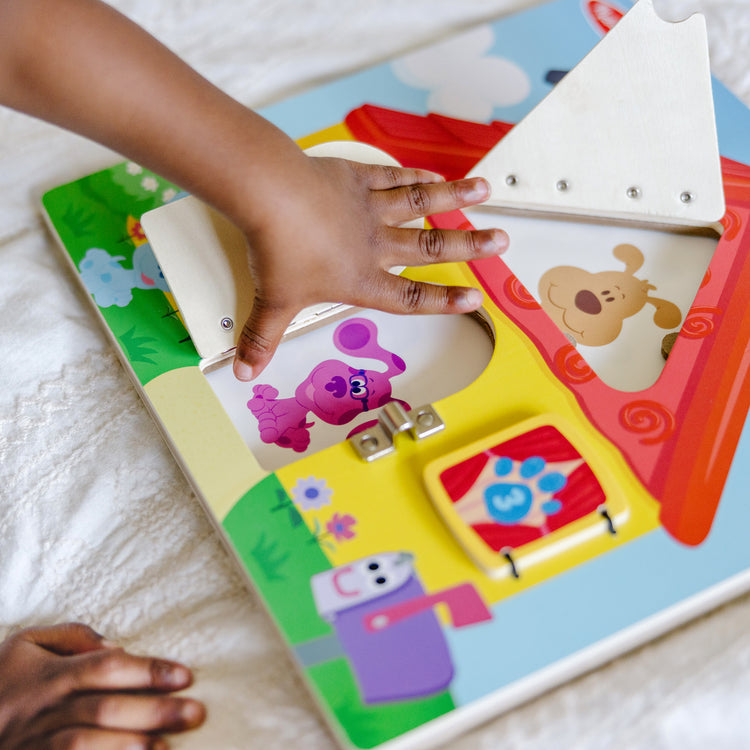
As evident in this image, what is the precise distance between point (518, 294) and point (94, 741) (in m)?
0.36

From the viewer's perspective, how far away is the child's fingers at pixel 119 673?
44 cm

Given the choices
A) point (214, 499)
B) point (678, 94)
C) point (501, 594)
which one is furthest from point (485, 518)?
point (678, 94)

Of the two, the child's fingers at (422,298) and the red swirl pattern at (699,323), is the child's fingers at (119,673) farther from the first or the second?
the red swirl pattern at (699,323)

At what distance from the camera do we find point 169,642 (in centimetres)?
46

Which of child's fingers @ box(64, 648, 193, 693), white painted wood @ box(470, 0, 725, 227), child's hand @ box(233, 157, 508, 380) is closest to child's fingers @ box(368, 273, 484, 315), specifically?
→ child's hand @ box(233, 157, 508, 380)

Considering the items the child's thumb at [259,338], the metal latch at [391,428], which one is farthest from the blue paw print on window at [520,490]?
the child's thumb at [259,338]

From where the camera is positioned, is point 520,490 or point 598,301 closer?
point 520,490

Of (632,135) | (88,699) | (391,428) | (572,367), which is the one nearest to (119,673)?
(88,699)

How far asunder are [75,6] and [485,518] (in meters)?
0.34

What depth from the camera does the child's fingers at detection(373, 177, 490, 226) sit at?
0.55 meters

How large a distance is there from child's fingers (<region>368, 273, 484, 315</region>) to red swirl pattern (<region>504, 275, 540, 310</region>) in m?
0.03

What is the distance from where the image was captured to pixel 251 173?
0.47 meters

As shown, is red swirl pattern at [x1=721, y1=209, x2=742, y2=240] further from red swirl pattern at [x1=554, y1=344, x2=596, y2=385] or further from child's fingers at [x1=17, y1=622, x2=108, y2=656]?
child's fingers at [x1=17, y1=622, x2=108, y2=656]

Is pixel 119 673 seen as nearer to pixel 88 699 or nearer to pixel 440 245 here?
pixel 88 699
